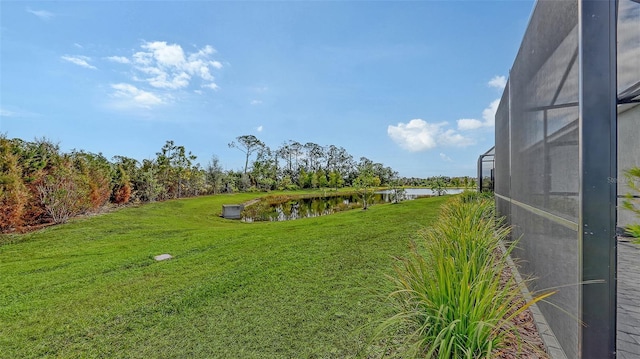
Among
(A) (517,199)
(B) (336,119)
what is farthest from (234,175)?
(A) (517,199)

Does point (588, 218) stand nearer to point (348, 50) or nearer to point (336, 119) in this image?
point (348, 50)

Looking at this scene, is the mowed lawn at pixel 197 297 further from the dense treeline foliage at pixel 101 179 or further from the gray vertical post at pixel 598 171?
the dense treeline foliage at pixel 101 179

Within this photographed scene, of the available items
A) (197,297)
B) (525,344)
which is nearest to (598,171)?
(525,344)

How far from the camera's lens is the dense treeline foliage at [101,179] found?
6.23 metres

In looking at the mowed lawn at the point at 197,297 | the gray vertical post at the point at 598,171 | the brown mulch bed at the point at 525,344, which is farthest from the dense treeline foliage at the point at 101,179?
the gray vertical post at the point at 598,171

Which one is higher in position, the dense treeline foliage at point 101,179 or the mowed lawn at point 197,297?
the dense treeline foliage at point 101,179

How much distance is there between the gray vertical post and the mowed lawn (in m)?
1.15

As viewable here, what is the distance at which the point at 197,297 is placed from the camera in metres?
2.82

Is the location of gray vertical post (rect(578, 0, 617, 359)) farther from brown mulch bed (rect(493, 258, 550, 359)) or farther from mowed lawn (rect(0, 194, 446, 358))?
mowed lawn (rect(0, 194, 446, 358))

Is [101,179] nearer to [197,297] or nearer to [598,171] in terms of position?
[197,297]

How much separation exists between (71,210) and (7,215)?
1960 mm

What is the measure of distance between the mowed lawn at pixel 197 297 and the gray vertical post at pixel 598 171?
1.15 meters

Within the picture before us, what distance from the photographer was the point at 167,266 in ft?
13.1

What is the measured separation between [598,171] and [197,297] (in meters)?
3.25
